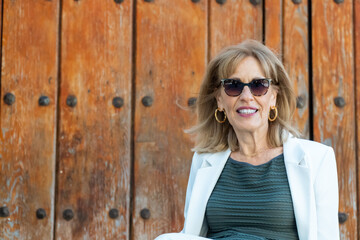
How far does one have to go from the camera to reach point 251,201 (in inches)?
66.4

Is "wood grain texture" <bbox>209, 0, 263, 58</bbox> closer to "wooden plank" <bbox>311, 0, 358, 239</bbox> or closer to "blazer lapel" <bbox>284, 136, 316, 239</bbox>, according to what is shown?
"wooden plank" <bbox>311, 0, 358, 239</bbox>

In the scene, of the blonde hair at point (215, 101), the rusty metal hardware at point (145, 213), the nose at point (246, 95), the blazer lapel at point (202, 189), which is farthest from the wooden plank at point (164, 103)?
the nose at point (246, 95)

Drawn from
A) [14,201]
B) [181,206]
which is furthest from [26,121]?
[181,206]

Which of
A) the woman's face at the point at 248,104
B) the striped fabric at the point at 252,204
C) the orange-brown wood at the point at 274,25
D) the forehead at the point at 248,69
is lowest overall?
the striped fabric at the point at 252,204

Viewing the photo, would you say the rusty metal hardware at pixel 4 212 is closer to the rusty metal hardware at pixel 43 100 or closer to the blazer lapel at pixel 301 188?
the rusty metal hardware at pixel 43 100

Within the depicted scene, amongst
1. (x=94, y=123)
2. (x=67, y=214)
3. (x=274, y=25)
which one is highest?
(x=274, y=25)

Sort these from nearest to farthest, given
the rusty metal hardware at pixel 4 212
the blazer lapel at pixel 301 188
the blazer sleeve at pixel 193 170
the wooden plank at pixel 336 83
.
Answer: the blazer lapel at pixel 301 188 < the blazer sleeve at pixel 193 170 < the rusty metal hardware at pixel 4 212 < the wooden plank at pixel 336 83

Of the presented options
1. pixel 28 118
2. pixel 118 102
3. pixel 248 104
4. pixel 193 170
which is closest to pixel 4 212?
pixel 28 118

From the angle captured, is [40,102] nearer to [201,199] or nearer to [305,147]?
[201,199]

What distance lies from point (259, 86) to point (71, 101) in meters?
0.69

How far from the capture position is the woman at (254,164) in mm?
1646

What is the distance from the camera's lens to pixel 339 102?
6.88 ft

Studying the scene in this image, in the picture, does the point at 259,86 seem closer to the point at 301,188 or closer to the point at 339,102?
the point at 301,188

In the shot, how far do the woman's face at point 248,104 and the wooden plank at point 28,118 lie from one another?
648 mm
